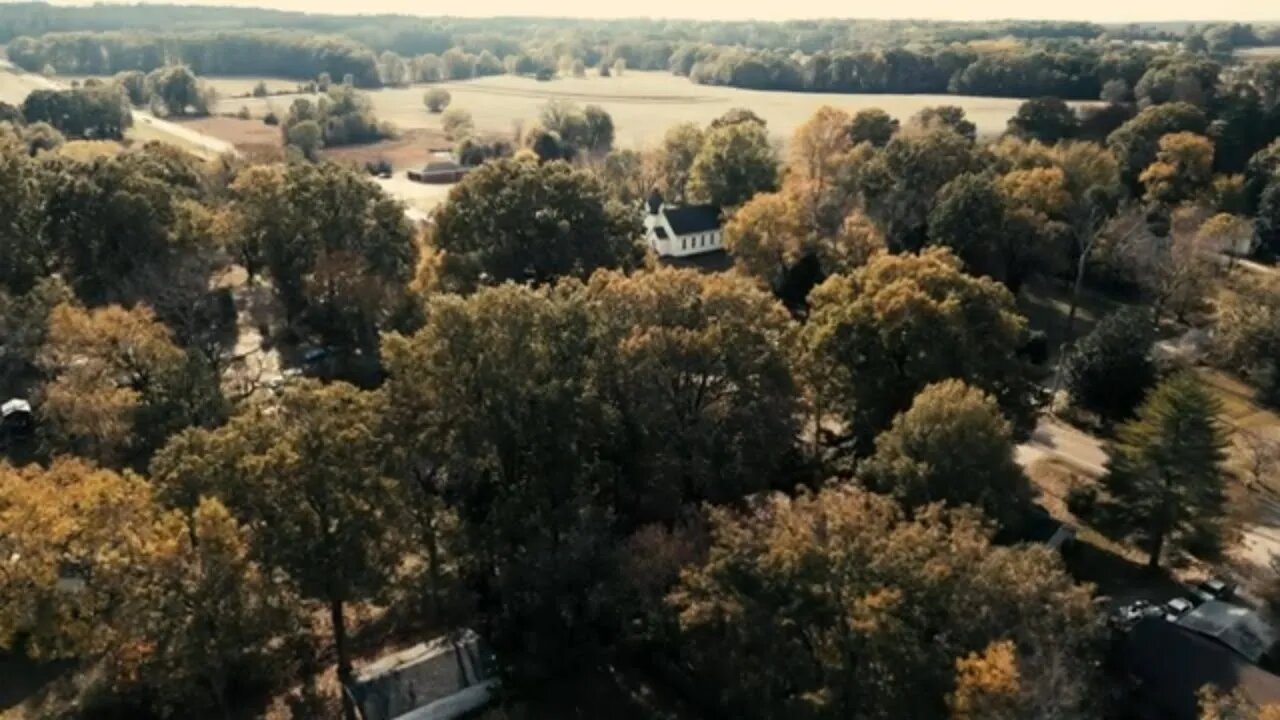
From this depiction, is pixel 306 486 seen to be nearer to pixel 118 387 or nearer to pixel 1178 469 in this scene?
pixel 118 387

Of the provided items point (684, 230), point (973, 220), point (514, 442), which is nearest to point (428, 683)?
point (514, 442)

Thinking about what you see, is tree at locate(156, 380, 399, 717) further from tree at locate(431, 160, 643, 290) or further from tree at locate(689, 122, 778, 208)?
tree at locate(689, 122, 778, 208)

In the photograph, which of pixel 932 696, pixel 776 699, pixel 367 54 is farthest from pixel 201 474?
pixel 367 54

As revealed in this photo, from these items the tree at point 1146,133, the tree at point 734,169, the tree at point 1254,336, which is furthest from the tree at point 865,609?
the tree at point 1146,133

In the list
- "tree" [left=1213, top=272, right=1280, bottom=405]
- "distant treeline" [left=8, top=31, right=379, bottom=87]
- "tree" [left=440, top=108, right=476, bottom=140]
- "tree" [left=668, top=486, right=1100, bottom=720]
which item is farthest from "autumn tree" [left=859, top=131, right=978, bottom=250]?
"distant treeline" [left=8, top=31, right=379, bottom=87]

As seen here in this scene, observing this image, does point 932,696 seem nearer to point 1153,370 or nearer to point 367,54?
point 1153,370
